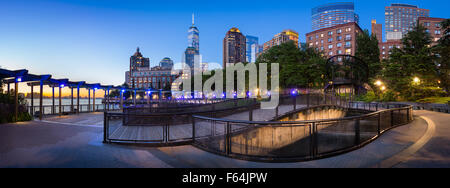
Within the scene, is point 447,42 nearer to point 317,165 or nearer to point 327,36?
point 317,165

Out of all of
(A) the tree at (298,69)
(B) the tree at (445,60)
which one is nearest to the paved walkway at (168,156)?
(A) the tree at (298,69)

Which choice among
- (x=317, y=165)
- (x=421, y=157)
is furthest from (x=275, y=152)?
(x=421, y=157)

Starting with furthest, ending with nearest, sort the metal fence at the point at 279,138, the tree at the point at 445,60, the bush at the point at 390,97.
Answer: the bush at the point at 390,97, the tree at the point at 445,60, the metal fence at the point at 279,138

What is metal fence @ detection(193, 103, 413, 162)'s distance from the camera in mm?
5342

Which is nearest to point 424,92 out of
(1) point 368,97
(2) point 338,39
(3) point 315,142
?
(1) point 368,97

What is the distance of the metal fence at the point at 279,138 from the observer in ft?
17.5

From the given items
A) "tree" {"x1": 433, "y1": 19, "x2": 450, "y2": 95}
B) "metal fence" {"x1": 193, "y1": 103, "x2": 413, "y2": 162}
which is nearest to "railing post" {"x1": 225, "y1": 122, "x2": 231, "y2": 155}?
"metal fence" {"x1": 193, "y1": 103, "x2": 413, "y2": 162}

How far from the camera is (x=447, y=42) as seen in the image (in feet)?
92.7

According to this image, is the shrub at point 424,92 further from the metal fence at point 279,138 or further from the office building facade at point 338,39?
the office building facade at point 338,39

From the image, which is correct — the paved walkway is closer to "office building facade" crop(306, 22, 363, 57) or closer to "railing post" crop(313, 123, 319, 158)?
"railing post" crop(313, 123, 319, 158)

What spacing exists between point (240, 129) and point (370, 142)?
4932 millimetres

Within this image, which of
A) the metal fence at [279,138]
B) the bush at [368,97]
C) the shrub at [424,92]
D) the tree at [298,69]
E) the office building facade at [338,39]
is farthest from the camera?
the office building facade at [338,39]

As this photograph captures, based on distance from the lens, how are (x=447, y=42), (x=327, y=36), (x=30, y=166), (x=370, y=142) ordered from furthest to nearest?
1. (x=327, y=36)
2. (x=447, y=42)
3. (x=370, y=142)
4. (x=30, y=166)

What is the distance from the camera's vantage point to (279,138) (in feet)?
17.9
